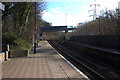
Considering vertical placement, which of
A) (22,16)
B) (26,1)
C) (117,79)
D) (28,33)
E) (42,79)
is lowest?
(117,79)

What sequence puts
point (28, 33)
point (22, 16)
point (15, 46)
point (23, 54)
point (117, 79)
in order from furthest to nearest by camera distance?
1. point (28, 33)
2. point (22, 16)
3. point (15, 46)
4. point (23, 54)
5. point (117, 79)

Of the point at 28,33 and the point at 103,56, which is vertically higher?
the point at 28,33

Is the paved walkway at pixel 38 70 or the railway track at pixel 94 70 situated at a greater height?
the paved walkway at pixel 38 70

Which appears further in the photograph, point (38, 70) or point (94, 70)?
point (94, 70)

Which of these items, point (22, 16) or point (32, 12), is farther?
point (32, 12)

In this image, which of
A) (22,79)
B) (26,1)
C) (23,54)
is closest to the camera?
(22,79)

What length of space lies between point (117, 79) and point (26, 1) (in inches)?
538

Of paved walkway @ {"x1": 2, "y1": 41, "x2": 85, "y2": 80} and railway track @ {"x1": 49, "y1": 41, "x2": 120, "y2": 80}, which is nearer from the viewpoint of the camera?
paved walkway @ {"x1": 2, "y1": 41, "x2": 85, "y2": 80}

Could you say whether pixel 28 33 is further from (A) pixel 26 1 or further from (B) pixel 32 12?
(A) pixel 26 1

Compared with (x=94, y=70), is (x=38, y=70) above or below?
above

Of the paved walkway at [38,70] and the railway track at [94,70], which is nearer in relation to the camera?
Result: the paved walkway at [38,70]

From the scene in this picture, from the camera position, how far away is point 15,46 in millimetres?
17000

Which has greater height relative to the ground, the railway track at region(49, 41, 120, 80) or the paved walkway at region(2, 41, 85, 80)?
the paved walkway at region(2, 41, 85, 80)

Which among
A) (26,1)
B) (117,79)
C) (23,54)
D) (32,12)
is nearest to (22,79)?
(117,79)
